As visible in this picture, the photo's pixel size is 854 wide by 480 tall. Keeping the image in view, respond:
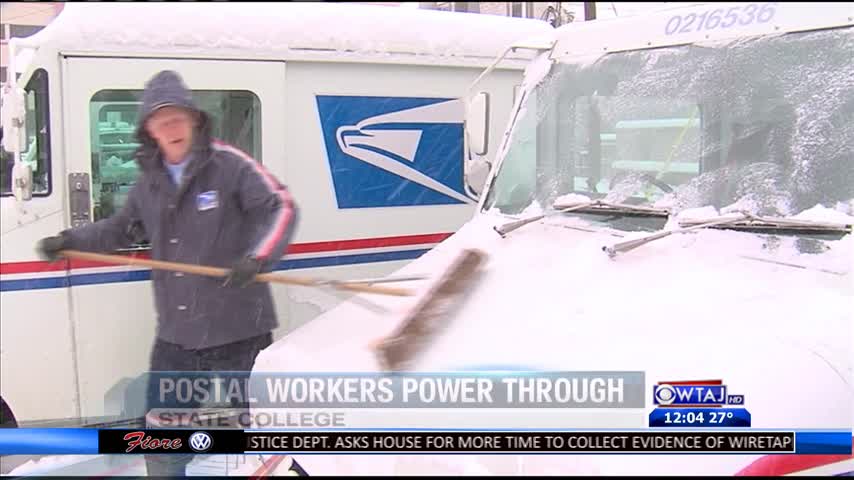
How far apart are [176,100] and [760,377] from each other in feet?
6.42

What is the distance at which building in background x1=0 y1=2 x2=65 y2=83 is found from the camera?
4.15m

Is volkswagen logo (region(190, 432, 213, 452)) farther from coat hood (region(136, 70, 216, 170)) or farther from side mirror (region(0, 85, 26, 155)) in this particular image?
side mirror (region(0, 85, 26, 155))

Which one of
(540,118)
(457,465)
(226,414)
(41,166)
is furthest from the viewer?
(41,166)

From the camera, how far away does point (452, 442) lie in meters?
2.07

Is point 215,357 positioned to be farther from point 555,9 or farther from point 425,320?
point 555,9

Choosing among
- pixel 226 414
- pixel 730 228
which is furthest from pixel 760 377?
pixel 226 414

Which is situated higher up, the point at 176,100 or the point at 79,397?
the point at 176,100

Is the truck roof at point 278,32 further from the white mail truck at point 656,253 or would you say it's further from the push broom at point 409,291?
the push broom at point 409,291

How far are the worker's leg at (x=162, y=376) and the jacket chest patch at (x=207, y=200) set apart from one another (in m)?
0.50

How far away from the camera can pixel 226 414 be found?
2436mm

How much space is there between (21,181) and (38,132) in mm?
254

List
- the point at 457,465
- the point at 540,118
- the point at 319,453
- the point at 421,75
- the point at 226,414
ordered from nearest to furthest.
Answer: the point at 457,465 → the point at 319,453 → the point at 226,414 → the point at 540,118 → the point at 421,75

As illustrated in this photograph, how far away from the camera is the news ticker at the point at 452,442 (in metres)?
2.01

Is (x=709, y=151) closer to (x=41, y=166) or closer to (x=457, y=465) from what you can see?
(x=457, y=465)
